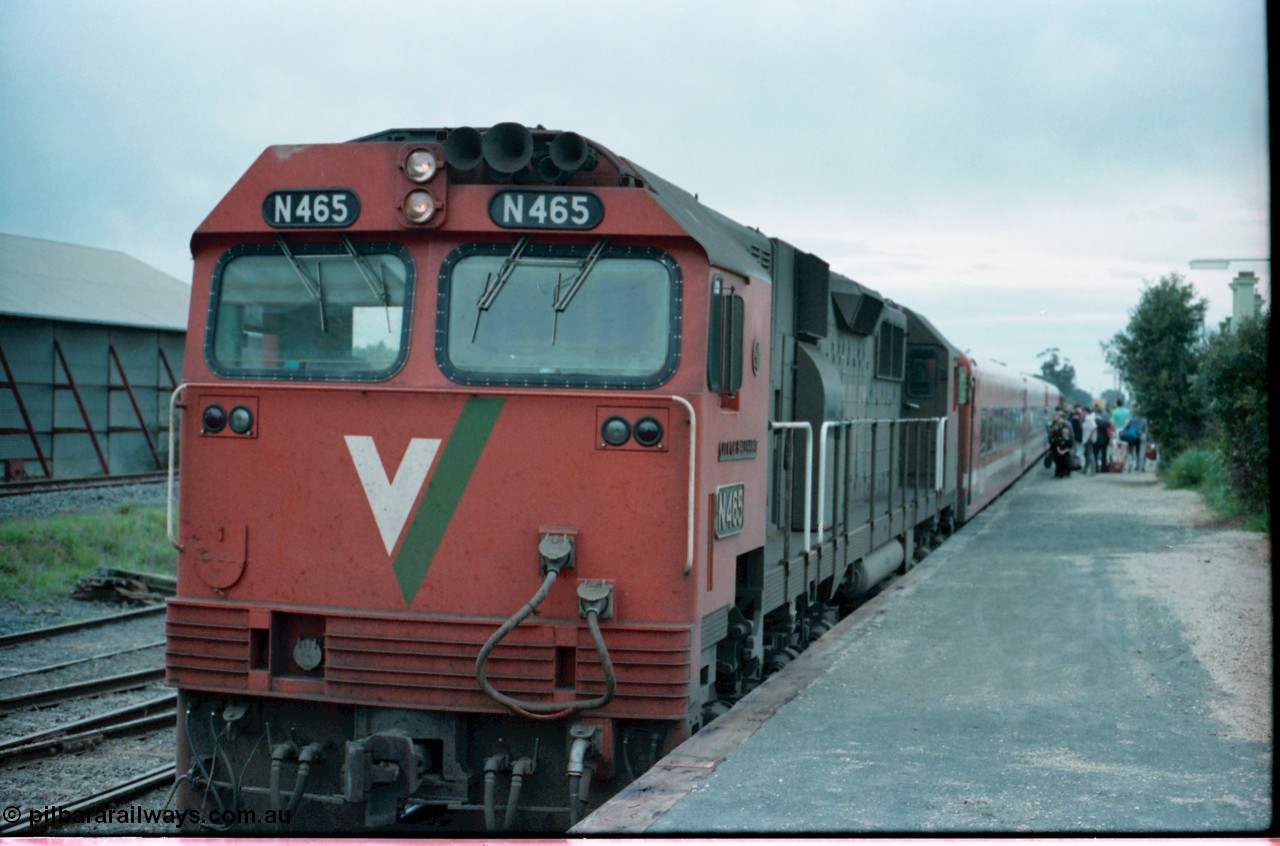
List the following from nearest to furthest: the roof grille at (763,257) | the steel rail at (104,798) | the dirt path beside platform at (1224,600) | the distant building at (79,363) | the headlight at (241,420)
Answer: the headlight at (241,420), the steel rail at (104,798), the dirt path beside platform at (1224,600), the roof grille at (763,257), the distant building at (79,363)

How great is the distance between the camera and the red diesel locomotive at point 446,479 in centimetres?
516

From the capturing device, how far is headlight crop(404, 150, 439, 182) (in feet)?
17.2

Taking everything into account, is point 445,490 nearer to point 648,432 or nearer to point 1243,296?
point 648,432

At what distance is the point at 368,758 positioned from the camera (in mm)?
5133

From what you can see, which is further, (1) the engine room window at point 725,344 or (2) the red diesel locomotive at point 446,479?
(1) the engine room window at point 725,344

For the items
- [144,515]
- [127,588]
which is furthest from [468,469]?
[144,515]

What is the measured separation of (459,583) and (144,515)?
14044 millimetres

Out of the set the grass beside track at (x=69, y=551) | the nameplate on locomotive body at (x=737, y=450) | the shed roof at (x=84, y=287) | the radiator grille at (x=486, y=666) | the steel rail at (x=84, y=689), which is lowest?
the steel rail at (x=84, y=689)

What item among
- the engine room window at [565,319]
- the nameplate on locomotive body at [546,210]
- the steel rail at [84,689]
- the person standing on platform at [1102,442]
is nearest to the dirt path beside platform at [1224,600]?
the engine room window at [565,319]

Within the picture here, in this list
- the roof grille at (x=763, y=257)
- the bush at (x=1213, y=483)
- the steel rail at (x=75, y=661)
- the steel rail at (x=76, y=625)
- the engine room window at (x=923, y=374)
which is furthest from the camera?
the bush at (x=1213, y=483)

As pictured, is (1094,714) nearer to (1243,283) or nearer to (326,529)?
(326,529)

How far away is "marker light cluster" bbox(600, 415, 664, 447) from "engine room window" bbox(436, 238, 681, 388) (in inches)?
6.2

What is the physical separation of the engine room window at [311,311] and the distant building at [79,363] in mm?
15092

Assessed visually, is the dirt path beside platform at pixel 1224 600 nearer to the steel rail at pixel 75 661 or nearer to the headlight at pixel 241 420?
the headlight at pixel 241 420
